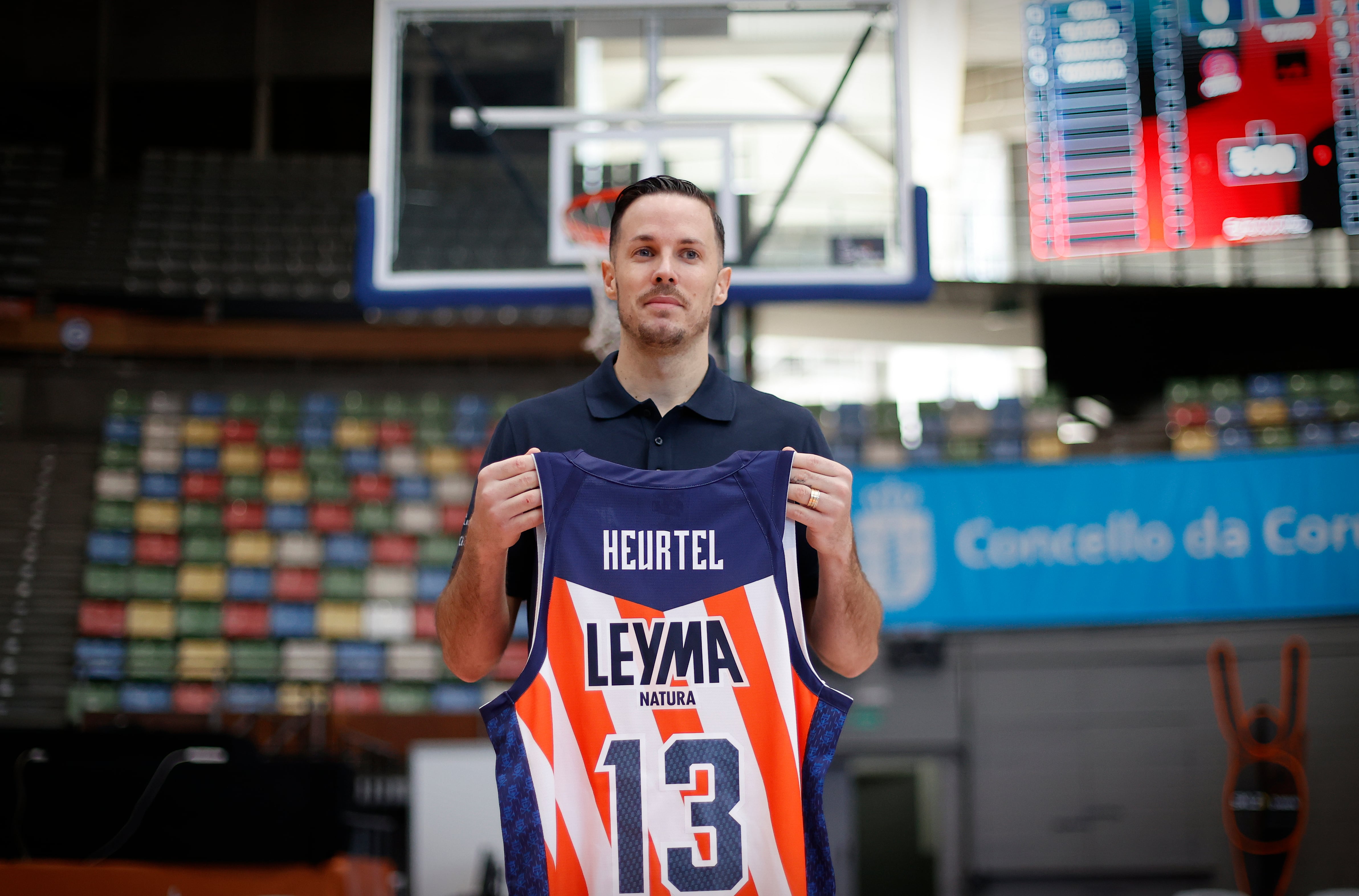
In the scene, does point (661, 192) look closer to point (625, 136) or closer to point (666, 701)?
point (666, 701)

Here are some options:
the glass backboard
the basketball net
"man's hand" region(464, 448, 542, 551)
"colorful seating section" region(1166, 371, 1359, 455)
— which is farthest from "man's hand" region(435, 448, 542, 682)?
"colorful seating section" region(1166, 371, 1359, 455)

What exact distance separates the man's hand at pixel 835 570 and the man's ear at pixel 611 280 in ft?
1.35

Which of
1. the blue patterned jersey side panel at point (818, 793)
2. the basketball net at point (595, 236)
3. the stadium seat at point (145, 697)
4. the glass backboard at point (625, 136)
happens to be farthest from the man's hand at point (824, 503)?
the stadium seat at point (145, 697)

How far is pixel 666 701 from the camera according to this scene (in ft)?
5.49

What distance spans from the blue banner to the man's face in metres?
5.78

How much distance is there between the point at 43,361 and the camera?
32.2ft

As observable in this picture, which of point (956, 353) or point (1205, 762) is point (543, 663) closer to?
point (1205, 762)

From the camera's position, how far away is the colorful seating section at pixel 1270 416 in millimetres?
8484

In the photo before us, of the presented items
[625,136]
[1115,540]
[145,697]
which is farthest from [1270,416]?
[145,697]

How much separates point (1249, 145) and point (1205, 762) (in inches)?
163

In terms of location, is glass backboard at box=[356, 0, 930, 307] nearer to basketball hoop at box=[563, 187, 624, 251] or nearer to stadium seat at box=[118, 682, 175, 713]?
basketball hoop at box=[563, 187, 624, 251]

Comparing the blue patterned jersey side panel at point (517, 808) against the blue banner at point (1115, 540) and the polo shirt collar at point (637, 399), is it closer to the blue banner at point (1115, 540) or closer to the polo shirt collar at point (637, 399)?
the polo shirt collar at point (637, 399)

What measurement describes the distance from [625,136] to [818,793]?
3294mm

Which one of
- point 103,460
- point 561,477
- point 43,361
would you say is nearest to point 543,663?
point 561,477
